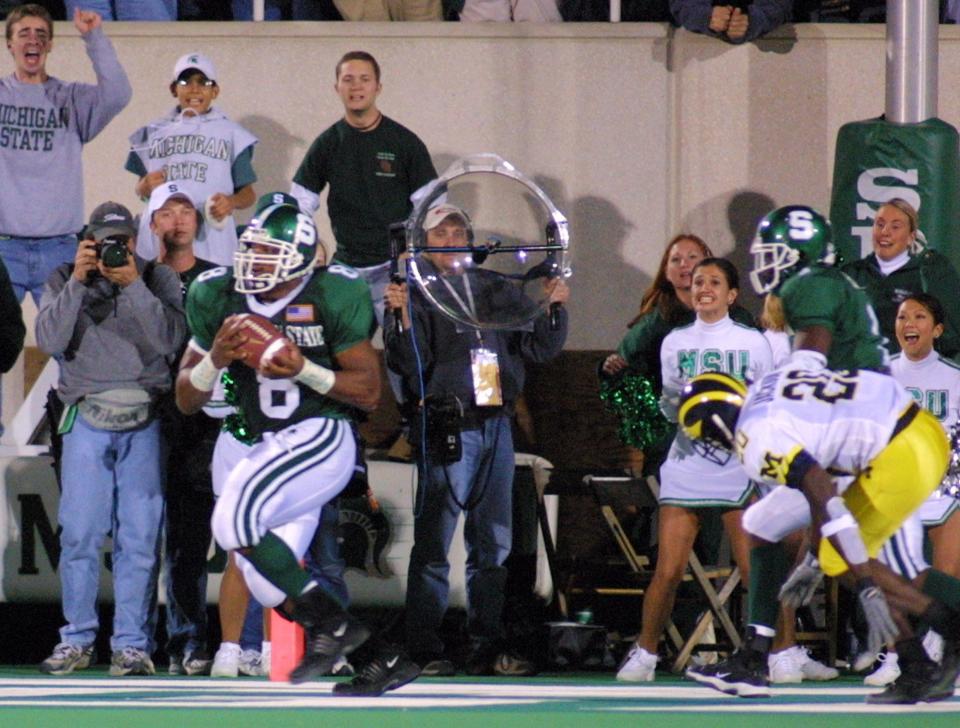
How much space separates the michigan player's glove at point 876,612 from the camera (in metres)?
5.76

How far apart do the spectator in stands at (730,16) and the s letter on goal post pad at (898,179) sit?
96 cm

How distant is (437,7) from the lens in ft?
32.9

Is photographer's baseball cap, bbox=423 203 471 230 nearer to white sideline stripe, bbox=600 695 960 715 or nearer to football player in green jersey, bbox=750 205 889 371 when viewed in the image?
football player in green jersey, bbox=750 205 889 371

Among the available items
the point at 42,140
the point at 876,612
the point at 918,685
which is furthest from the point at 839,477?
the point at 42,140

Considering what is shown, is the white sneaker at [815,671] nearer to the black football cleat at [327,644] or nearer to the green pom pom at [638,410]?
the green pom pom at [638,410]

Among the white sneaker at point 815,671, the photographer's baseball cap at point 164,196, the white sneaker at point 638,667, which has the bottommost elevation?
the white sneaker at point 815,671

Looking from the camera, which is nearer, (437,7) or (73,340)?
(73,340)

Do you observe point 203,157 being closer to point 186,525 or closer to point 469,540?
point 186,525

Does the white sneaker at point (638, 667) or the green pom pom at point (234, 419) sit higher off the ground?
the green pom pom at point (234, 419)

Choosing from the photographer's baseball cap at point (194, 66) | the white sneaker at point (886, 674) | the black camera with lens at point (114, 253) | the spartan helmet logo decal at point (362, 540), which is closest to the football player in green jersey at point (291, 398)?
the black camera with lens at point (114, 253)

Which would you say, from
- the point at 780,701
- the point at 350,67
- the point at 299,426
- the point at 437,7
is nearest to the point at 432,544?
the point at 299,426

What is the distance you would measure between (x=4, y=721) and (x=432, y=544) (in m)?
2.64

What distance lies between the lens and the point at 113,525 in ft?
24.9

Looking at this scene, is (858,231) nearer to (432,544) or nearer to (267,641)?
(432,544)
